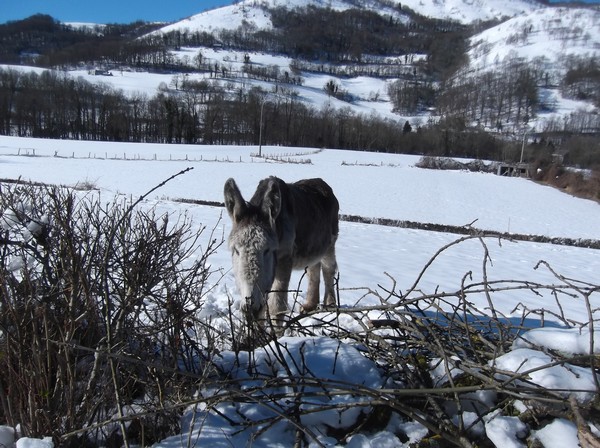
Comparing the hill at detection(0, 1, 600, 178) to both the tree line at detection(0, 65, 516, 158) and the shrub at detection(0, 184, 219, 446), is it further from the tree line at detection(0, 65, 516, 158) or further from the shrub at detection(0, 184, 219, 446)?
the shrub at detection(0, 184, 219, 446)

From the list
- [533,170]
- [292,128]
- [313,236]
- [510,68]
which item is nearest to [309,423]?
[313,236]

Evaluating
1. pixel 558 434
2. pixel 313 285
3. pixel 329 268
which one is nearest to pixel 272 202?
pixel 313 285

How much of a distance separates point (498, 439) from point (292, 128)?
116 m

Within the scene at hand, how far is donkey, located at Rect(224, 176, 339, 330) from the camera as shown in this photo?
350 cm

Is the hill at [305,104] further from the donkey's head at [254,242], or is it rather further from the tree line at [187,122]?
the donkey's head at [254,242]

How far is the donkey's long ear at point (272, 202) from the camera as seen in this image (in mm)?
4016

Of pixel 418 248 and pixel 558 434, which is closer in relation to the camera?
pixel 558 434

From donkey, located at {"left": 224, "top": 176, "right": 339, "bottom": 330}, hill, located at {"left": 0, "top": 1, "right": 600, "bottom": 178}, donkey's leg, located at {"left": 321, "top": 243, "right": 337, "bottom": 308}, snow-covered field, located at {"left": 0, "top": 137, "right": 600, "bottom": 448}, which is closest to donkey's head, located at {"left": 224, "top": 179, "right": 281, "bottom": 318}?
donkey, located at {"left": 224, "top": 176, "right": 339, "bottom": 330}

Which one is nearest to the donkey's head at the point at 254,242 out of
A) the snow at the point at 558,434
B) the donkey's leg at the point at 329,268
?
the snow at the point at 558,434

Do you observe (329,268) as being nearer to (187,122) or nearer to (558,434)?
(558,434)

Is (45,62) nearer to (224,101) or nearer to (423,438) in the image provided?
(224,101)

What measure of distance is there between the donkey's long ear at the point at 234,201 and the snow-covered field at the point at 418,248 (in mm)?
1000

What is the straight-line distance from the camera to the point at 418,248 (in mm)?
15188

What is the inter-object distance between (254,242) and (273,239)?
0.99 ft
